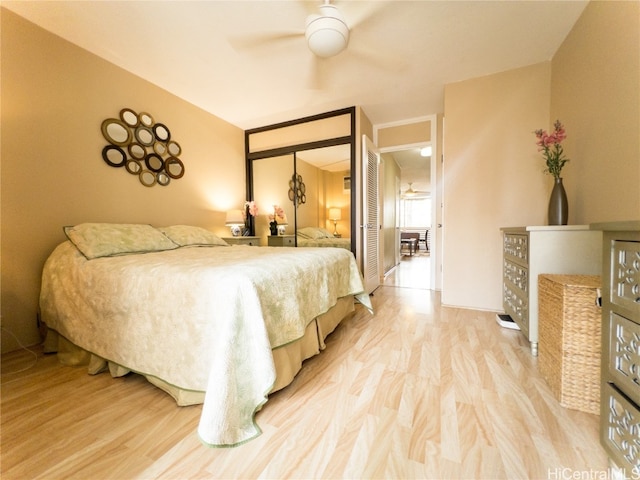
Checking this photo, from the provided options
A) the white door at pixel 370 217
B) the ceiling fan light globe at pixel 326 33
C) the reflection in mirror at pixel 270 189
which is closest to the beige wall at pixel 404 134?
the white door at pixel 370 217

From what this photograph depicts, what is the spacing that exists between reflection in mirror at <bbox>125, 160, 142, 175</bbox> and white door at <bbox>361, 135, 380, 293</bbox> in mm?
2586

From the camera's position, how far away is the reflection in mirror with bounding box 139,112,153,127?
2.56 metres

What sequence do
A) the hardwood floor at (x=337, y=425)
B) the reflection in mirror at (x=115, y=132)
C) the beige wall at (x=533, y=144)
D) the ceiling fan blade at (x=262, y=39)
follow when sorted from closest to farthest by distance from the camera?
the hardwood floor at (x=337, y=425), the beige wall at (x=533, y=144), the ceiling fan blade at (x=262, y=39), the reflection in mirror at (x=115, y=132)

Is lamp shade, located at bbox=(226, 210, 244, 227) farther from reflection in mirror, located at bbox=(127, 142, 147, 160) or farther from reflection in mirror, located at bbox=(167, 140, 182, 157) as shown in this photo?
reflection in mirror, located at bbox=(127, 142, 147, 160)

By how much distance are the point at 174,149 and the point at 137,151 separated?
425 millimetres

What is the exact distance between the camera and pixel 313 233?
369 centimetres

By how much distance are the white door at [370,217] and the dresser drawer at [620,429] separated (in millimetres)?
2358

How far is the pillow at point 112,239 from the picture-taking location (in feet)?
5.66

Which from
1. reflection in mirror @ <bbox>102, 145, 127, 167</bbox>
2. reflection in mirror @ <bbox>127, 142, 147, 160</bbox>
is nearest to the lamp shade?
reflection in mirror @ <bbox>127, 142, 147, 160</bbox>

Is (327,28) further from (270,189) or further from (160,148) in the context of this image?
(270,189)

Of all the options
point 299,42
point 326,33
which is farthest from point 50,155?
point 326,33

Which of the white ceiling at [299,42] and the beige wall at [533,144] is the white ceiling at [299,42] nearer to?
the white ceiling at [299,42]

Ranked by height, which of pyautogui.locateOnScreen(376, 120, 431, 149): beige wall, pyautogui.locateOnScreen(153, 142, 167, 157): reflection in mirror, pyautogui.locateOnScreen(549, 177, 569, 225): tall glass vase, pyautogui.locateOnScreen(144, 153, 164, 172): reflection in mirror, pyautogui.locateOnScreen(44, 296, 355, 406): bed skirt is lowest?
pyautogui.locateOnScreen(44, 296, 355, 406): bed skirt

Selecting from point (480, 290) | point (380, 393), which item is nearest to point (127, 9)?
point (380, 393)
